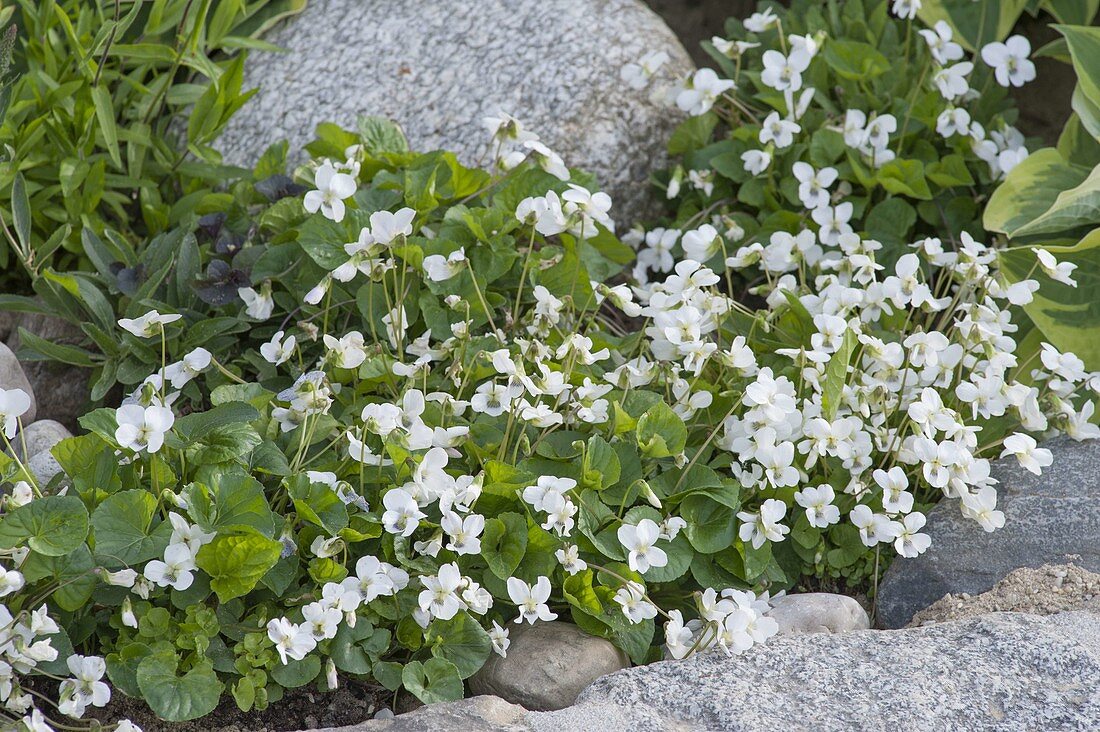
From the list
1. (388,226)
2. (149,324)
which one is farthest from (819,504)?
(149,324)

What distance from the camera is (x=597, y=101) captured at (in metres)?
3.06

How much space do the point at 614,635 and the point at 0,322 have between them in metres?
1.86

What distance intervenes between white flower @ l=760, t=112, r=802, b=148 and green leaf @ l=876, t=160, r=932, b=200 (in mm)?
247

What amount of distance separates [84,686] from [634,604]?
85 cm

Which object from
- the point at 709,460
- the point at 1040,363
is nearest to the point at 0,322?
the point at 709,460

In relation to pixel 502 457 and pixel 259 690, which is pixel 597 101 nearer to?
pixel 502 457

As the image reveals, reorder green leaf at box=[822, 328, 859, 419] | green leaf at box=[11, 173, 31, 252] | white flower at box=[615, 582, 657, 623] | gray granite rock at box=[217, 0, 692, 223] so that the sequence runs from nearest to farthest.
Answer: white flower at box=[615, 582, 657, 623] < green leaf at box=[822, 328, 859, 419] < green leaf at box=[11, 173, 31, 252] < gray granite rock at box=[217, 0, 692, 223]

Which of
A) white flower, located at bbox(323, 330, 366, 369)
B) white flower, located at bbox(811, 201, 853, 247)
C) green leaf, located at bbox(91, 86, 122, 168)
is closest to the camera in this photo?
white flower, located at bbox(323, 330, 366, 369)

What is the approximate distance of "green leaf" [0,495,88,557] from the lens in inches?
62.4

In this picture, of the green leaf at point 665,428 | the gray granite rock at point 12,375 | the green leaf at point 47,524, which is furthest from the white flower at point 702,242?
the gray granite rock at point 12,375

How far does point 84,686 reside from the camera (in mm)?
1575

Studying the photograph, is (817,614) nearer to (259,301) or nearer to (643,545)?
(643,545)

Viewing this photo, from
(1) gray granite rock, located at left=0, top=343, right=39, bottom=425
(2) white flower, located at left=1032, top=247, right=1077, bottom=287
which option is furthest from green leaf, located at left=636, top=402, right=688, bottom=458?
(1) gray granite rock, located at left=0, top=343, right=39, bottom=425

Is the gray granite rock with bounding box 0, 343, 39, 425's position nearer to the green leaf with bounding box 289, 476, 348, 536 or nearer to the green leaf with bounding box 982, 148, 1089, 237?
the green leaf with bounding box 289, 476, 348, 536
